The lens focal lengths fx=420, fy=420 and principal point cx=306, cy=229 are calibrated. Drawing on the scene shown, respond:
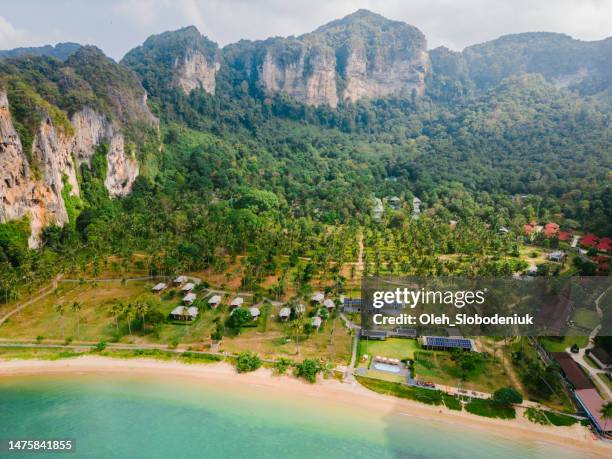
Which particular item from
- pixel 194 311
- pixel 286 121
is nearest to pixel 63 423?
pixel 194 311

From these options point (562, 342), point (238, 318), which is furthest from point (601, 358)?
point (238, 318)

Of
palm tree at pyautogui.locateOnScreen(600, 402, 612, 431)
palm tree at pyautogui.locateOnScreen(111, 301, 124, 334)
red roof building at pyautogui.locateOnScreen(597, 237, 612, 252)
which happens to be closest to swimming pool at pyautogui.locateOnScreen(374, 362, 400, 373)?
palm tree at pyautogui.locateOnScreen(600, 402, 612, 431)

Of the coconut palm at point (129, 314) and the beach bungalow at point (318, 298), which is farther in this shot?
the beach bungalow at point (318, 298)

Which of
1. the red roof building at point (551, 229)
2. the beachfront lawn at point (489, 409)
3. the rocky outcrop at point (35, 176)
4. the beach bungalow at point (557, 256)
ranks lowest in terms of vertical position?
the beachfront lawn at point (489, 409)

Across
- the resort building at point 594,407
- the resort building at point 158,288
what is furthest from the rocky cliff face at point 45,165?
the resort building at point 594,407

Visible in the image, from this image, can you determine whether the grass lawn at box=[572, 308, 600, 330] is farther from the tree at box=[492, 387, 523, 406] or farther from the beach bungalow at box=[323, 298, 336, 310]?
the beach bungalow at box=[323, 298, 336, 310]

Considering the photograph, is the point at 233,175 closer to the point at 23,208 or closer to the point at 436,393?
the point at 23,208

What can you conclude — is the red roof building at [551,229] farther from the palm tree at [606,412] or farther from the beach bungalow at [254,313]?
the beach bungalow at [254,313]

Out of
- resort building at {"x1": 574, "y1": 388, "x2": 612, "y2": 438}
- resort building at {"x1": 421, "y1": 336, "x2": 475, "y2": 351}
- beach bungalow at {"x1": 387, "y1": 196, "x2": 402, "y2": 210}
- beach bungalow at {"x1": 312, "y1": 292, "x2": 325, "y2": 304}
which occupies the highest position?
beach bungalow at {"x1": 387, "y1": 196, "x2": 402, "y2": 210}
